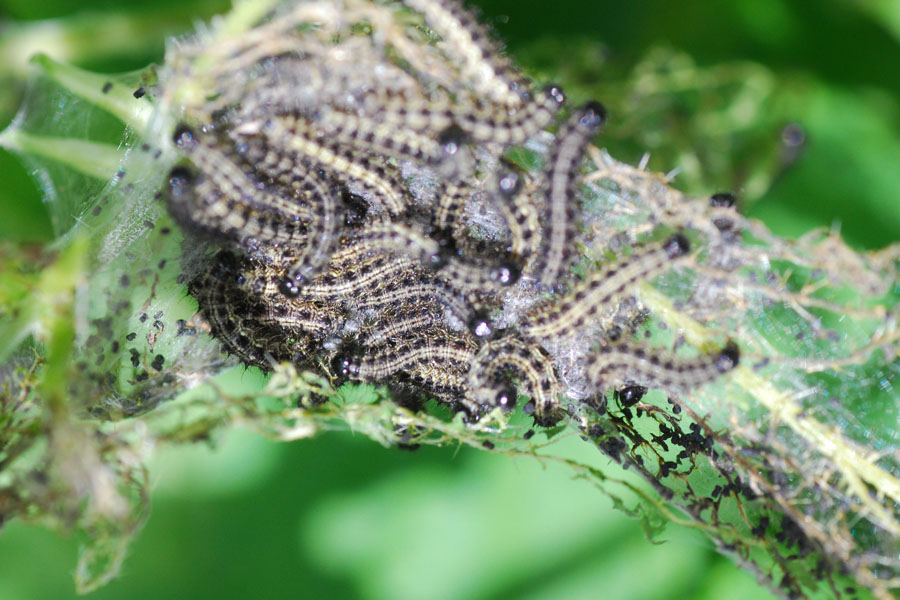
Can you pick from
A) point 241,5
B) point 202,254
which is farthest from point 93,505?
point 241,5

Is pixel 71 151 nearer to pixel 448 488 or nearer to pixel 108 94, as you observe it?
pixel 108 94

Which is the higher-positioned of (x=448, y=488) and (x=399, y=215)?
(x=399, y=215)

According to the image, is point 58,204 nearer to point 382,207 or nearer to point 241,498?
point 382,207

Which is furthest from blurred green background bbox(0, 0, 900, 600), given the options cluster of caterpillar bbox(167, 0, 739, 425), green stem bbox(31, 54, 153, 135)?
green stem bbox(31, 54, 153, 135)

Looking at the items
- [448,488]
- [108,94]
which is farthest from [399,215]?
[448,488]

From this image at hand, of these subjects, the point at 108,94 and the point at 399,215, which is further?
the point at 399,215

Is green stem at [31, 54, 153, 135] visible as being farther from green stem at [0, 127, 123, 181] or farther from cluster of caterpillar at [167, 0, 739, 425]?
cluster of caterpillar at [167, 0, 739, 425]


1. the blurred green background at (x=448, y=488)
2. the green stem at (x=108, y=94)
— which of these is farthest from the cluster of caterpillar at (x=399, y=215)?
the blurred green background at (x=448, y=488)

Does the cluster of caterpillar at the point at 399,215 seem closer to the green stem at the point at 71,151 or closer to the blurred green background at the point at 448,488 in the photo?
the green stem at the point at 71,151
